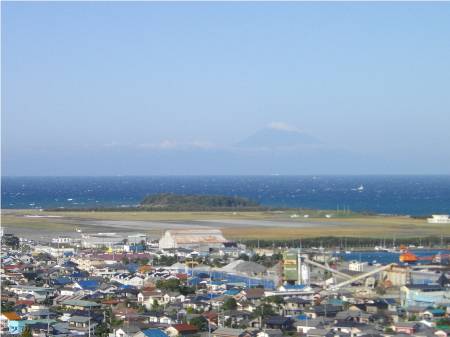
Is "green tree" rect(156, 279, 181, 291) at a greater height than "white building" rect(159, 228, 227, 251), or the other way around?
"white building" rect(159, 228, 227, 251)

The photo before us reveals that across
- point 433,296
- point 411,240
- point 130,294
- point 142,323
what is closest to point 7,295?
point 130,294

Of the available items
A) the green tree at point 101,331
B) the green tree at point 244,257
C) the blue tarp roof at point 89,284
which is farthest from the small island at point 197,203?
the green tree at point 101,331

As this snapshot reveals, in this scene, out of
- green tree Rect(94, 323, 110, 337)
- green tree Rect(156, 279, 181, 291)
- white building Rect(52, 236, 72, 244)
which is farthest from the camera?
white building Rect(52, 236, 72, 244)

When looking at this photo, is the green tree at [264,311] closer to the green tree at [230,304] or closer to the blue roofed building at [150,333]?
Result: the green tree at [230,304]

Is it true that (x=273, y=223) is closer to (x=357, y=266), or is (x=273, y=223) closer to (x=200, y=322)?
(x=357, y=266)

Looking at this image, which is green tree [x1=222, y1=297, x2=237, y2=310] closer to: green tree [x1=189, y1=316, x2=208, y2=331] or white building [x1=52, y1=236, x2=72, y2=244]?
green tree [x1=189, y1=316, x2=208, y2=331]

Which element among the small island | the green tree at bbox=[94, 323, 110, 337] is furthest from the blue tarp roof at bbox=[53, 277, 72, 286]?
the small island
